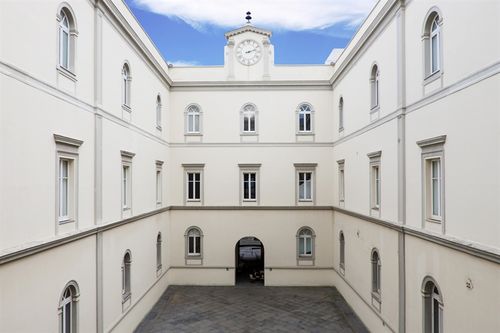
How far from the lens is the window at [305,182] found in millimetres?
→ 19938

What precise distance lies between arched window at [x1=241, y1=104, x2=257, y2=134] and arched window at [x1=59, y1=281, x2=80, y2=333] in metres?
12.6

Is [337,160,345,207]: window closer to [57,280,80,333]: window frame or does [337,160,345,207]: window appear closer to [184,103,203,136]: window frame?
[184,103,203,136]: window frame

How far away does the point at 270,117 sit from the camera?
2005 cm

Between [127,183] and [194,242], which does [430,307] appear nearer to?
[127,183]

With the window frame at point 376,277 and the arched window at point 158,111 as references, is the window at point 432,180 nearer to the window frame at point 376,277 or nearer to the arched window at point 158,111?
the window frame at point 376,277

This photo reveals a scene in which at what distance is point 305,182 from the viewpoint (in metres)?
20.1

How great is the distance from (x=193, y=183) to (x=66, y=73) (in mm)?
11730

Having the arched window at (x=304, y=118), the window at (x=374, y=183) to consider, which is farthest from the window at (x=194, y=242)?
the window at (x=374, y=183)

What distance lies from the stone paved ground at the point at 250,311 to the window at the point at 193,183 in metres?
4.69

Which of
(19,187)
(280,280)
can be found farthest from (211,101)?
(19,187)

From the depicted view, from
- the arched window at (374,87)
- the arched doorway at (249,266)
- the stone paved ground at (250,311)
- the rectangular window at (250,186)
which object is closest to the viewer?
the arched window at (374,87)

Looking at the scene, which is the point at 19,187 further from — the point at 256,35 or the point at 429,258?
the point at 256,35

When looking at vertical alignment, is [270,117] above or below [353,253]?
above

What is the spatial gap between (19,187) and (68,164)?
7.81 ft
